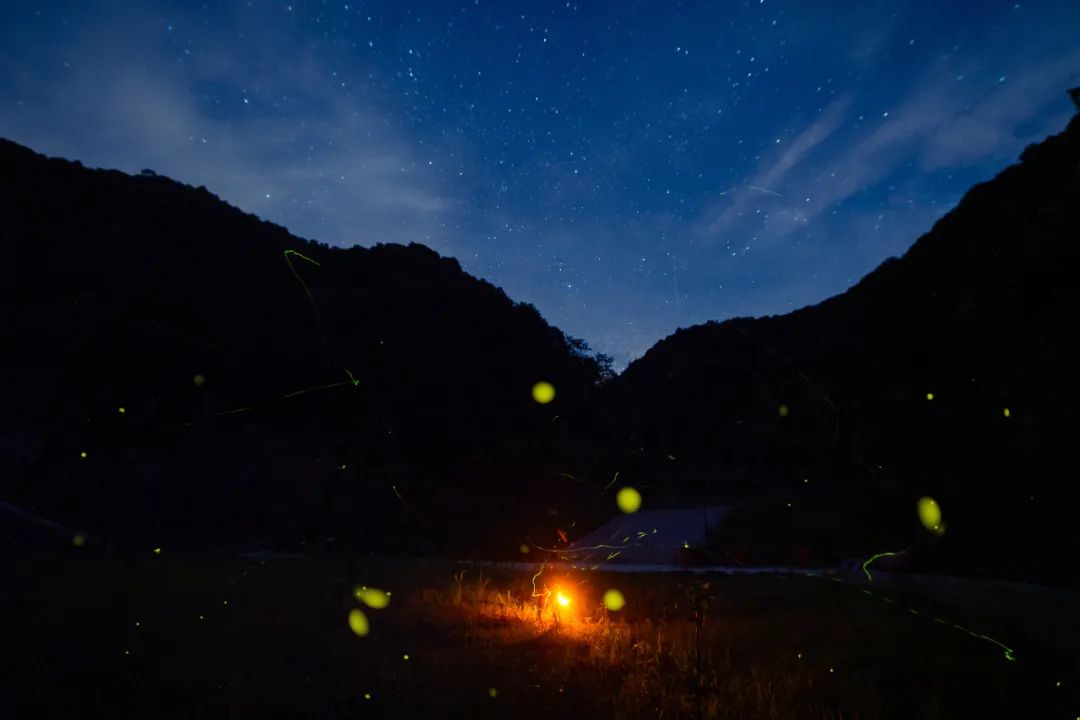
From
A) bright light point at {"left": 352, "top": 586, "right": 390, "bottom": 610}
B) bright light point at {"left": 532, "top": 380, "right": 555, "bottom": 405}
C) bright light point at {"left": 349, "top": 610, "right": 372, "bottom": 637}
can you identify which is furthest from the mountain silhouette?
bright light point at {"left": 349, "top": 610, "right": 372, "bottom": 637}

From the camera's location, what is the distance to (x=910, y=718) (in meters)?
6.03

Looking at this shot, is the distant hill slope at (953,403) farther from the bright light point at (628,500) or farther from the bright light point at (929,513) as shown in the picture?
the bright light point at (628,500)

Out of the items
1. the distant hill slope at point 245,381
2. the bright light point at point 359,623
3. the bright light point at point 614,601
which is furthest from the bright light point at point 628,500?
the bright light point at point 359,623

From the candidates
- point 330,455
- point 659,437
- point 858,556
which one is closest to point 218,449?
point 330,455

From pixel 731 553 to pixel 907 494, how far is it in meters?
5.36

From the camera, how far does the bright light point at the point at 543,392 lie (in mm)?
39625

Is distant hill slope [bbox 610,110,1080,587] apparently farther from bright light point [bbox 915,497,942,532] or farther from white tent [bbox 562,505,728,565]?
white tent [bbox 562,505,728,565]

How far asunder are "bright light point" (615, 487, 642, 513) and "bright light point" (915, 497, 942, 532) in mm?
17277

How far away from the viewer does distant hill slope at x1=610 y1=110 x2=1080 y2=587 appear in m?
12.0

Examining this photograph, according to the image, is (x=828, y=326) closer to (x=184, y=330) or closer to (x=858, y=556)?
(x=858, y=556)

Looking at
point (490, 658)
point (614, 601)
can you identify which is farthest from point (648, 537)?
point (490, 658)

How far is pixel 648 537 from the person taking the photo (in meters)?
26.0

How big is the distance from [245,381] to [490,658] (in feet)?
105

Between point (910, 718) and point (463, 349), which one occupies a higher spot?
point (463, 349)
